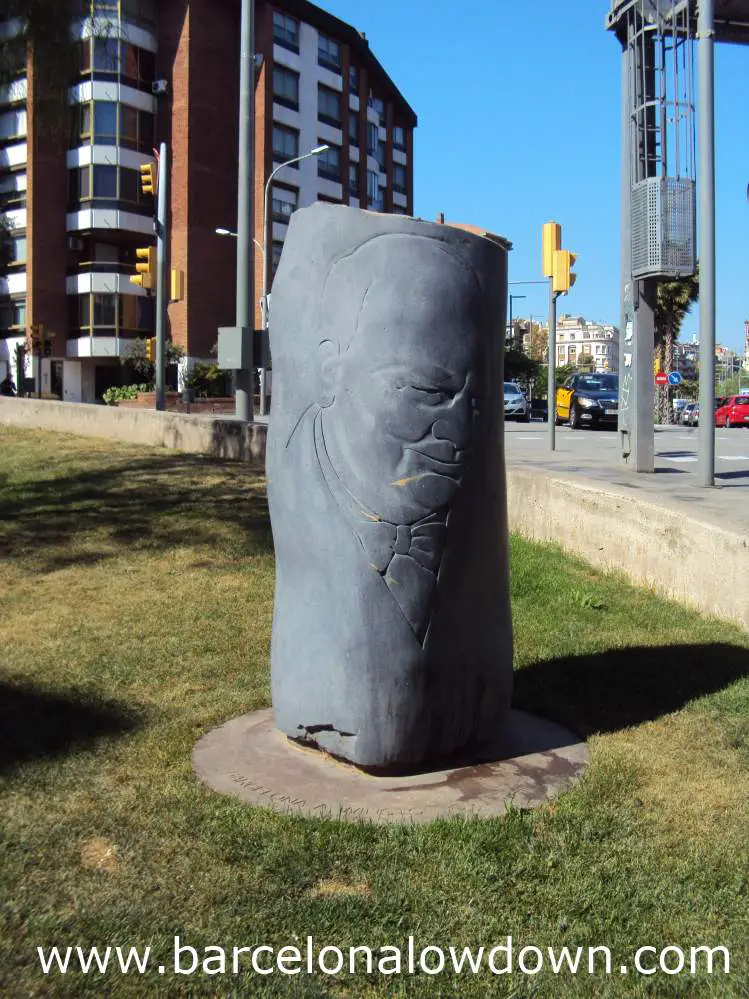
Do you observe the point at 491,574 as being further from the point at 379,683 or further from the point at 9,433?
the point at 9,433

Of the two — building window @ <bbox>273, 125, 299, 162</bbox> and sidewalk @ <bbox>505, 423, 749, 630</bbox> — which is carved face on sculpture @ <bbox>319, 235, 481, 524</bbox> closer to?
sidewalk @ <bbox>505, 423, 749, 630</bbox>

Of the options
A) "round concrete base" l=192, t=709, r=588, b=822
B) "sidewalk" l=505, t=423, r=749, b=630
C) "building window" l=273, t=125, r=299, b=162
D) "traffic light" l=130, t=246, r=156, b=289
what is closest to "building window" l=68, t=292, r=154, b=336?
"building window" l=273, t=125, r=299, b=162

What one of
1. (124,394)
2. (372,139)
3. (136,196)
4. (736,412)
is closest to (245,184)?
(124,394)

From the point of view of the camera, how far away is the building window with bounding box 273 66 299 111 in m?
53.1

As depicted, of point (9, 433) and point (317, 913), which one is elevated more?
point (9, 433)

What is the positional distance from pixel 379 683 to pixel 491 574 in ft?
2.10

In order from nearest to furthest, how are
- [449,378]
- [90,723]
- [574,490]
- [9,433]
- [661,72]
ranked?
[449,378] → [90,723] → [574,490] → [661,72] → [9,433]

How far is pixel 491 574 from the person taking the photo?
4.05m

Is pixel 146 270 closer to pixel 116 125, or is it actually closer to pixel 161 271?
pixel 161 271

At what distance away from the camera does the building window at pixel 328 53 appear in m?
56.4

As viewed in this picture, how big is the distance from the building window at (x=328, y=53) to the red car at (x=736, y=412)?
30.9 m

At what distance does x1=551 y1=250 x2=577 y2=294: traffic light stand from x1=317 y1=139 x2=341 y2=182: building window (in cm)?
4454

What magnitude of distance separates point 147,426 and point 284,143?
43508mm

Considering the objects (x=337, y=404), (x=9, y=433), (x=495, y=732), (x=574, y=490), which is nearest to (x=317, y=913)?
(x=495, y=732)
